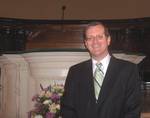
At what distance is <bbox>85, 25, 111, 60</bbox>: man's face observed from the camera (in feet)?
7.68

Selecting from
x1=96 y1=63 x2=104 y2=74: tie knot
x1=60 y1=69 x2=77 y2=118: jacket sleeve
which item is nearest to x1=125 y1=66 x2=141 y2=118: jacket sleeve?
x1=96 y1=63 x2=104 y2=74: tie knot

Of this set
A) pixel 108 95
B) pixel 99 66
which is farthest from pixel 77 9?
pixel 108 95

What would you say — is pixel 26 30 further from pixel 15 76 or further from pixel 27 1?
pixel 15 76

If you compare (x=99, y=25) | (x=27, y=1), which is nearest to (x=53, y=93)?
(x=99, y=25)

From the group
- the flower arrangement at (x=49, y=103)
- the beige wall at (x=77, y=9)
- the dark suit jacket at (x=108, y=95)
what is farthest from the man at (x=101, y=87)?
the beige wall at (x=77, y=9)

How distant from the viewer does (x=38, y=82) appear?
4.08 meters

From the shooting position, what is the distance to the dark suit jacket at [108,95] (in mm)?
2293

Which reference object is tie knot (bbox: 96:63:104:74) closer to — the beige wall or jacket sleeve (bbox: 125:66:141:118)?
jacket sleeve (bbox: 125:66:141:118)

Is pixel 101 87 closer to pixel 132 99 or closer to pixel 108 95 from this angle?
pixel 108 95

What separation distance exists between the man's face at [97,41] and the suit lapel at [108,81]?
8cm

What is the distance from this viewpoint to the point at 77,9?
10.2m

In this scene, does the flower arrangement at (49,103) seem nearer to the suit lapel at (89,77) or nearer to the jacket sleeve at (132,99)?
the suit lapel at (89,77)

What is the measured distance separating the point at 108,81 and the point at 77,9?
802 cm

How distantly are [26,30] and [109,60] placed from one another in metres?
6.88
